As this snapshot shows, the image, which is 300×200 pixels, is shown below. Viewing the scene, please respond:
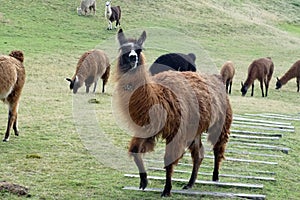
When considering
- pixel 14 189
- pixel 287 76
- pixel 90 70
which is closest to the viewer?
pixel 14 189

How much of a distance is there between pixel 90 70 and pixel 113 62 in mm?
5386

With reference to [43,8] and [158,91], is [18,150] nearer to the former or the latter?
[158,91]

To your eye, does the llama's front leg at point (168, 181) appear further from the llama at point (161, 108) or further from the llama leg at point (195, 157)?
the llama leg at point (195, 157)

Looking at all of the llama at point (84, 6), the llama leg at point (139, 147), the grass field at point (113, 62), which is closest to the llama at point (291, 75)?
the grass field at point (113, 62)

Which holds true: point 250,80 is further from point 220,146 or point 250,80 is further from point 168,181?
point 168,181

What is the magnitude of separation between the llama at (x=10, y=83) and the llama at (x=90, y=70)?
224 inches

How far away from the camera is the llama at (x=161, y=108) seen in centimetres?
645

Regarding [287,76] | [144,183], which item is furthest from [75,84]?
[287,76]

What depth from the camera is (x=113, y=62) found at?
10734 mm

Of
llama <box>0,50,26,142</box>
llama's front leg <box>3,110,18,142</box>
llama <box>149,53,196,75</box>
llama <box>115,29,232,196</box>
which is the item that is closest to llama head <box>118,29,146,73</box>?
llama <box>115,29,232,196</box>

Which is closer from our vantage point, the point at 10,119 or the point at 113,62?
the point at 10,119

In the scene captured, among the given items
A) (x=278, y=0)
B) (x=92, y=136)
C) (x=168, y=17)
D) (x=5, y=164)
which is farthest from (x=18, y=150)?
(x=278, y=0)

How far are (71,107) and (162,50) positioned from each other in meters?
14.6

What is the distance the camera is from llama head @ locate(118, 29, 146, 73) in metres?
6.47
